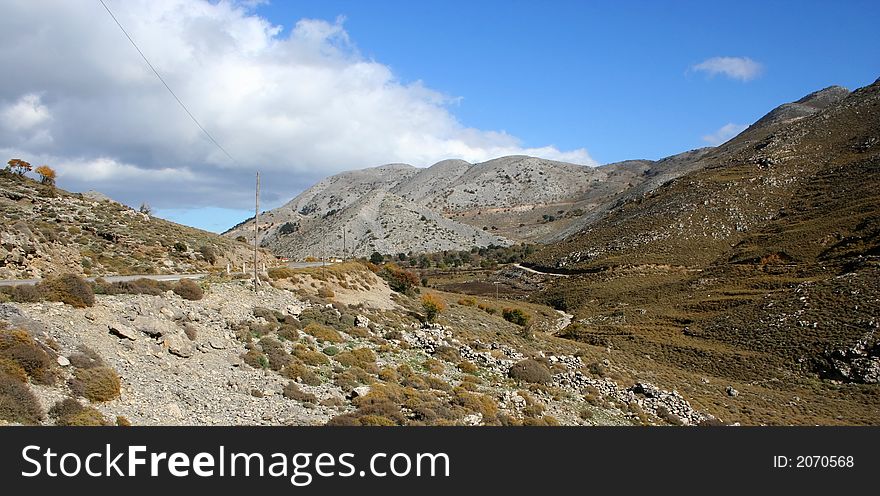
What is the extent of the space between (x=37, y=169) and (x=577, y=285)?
217 ft

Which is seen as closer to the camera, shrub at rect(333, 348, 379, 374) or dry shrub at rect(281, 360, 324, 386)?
dry shrub at rect(281, 360, 324, 386)

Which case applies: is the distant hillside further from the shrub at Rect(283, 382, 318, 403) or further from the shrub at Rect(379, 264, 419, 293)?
the shrub at Rect(283, 382, 318, 403)

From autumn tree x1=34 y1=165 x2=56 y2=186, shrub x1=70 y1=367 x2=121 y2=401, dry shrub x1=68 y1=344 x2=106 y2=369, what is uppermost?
autumn tree x1=34 y1=165 x2=56 y2=186

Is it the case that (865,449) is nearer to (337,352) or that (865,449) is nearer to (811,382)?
(337,352)

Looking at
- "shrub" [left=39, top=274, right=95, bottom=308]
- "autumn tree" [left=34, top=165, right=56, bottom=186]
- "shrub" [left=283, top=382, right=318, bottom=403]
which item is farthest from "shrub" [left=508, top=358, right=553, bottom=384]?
"autumn tree" [left=34, top=165, right=56, bottom=186]

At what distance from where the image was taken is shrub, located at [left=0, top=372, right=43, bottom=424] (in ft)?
38.9

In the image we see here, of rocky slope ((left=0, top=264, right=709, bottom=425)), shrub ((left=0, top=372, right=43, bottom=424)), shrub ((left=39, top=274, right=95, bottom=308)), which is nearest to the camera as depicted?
shrub ((left=0, top=372, right=43, bottom=424))

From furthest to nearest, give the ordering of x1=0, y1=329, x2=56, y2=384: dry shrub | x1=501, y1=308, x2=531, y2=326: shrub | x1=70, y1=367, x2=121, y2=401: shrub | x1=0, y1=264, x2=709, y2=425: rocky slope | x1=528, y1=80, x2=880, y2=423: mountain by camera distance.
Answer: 1. x1=501, y1=308, x2=531, y2=326: shrub
2. x1=528, y1=80, x2=880, y2=423: mountain
3. x1=0, y1=264, x2=709, y2=425: rocky slope
4. x1=70, y1=367, x2=121, y2=401: shrub
5. x1=0, y1=329, x2=56, y2=384: dry shrub

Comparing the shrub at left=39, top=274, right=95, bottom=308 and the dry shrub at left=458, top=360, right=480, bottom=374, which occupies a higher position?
the shrub at left=39, top=274, right=95, bottom=308

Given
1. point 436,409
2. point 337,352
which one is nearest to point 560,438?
point 436,409

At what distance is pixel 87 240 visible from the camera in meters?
39.7

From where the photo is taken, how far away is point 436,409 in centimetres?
1875

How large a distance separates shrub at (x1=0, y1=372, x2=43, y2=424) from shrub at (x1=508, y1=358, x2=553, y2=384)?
63.3ft

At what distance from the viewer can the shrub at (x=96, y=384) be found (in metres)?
13.9
